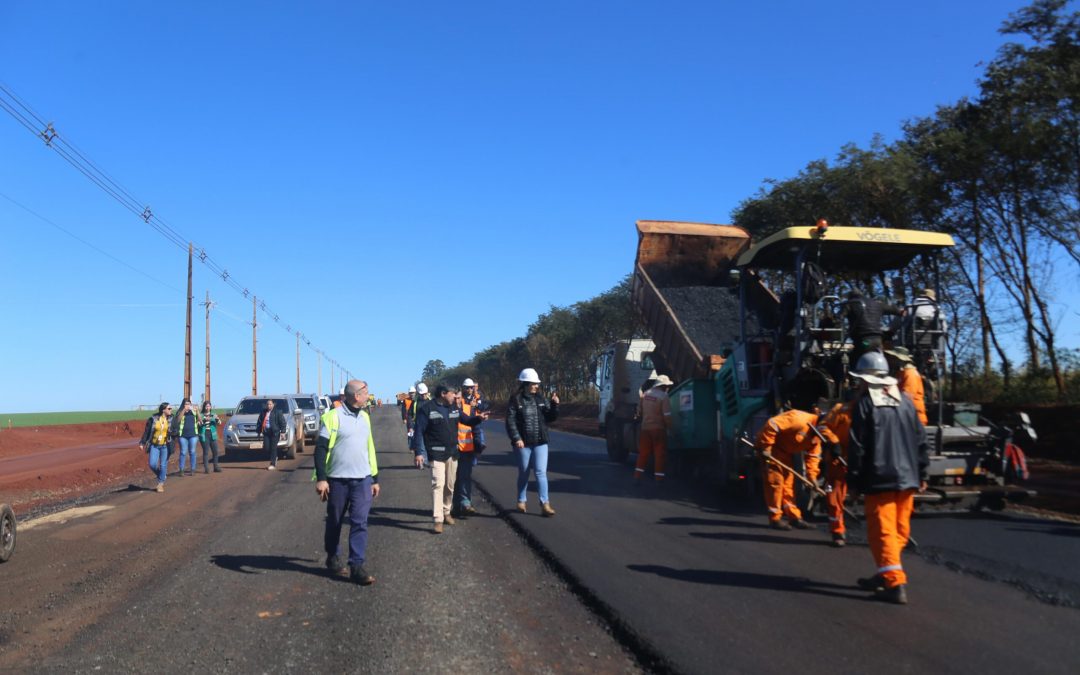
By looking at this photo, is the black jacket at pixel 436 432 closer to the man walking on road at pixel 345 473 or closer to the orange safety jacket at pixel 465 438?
the orange safety jacket at pixel 465 438

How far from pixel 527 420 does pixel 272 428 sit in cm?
1215

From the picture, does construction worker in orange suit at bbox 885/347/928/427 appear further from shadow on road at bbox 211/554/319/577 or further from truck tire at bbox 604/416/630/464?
truck tire at bbox 604/416/630/464

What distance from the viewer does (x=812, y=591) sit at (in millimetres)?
6402

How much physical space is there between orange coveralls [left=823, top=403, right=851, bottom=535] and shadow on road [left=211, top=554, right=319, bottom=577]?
190 inches

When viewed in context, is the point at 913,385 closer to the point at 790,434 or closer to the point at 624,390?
the point at 790,434

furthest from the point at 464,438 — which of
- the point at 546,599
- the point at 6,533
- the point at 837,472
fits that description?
the point at 6,533

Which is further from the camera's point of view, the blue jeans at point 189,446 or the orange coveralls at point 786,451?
the blue jeans at point 189,446

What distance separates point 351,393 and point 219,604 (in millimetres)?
2029

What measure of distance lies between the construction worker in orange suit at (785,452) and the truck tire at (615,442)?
27.3ft

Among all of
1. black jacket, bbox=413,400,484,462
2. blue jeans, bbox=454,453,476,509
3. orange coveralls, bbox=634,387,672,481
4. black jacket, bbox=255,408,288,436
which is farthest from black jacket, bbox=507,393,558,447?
black jacket, bbox=255,408,288,436

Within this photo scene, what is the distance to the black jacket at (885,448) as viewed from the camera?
6.07 meters

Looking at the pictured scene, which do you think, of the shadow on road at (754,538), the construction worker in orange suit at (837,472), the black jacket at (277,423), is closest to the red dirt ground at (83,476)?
the black jacket at (277,423)

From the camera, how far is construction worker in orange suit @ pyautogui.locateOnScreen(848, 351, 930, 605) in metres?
6.02

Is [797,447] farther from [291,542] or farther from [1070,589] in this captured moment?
[291,542]
